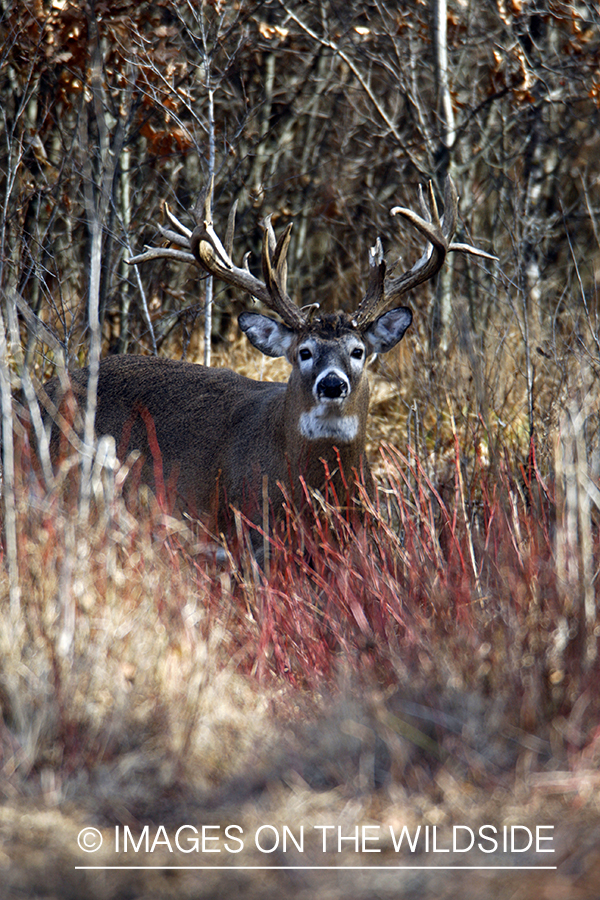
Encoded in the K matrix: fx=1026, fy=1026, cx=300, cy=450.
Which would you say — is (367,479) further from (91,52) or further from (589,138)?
(589,138)

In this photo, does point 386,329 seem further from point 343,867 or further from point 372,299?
point 343,867

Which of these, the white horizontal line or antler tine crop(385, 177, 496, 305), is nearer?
the white horizontal line

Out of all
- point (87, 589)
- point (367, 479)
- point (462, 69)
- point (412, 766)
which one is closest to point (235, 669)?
point (87, 589)

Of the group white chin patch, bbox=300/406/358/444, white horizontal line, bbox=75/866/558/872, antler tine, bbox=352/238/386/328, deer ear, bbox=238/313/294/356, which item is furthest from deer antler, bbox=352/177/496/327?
white horizontal line, bbox=75/866/558/872

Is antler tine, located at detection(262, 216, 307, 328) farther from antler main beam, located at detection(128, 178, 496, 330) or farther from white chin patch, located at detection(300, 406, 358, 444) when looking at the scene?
white chin patch, located at detection(300, 406, 358, 444)

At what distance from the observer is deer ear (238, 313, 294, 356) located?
20.0 ft

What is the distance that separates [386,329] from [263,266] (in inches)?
32.4

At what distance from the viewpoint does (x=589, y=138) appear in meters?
10.4

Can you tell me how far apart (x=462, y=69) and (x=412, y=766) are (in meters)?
8.19

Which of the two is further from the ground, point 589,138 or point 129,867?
point 589,138

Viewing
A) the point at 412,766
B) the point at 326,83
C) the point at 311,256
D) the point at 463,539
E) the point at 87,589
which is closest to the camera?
the point at 412,766

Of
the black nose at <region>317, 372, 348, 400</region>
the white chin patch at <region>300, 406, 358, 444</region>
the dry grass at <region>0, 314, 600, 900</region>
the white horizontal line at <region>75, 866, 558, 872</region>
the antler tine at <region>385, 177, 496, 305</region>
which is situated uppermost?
the antler tine at <region>385, 177, 496, 305</region>

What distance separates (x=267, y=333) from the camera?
243 inches

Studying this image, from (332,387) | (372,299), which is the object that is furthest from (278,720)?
(372,299)
